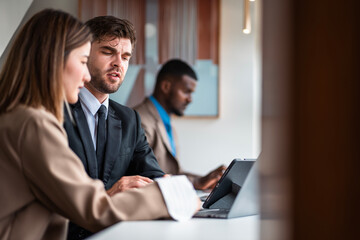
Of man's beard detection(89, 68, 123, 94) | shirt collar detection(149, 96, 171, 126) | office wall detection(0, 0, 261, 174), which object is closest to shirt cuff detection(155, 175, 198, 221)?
man's beard detection(89, 68, 123, 94)

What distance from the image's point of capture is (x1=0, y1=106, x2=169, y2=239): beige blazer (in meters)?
1.22

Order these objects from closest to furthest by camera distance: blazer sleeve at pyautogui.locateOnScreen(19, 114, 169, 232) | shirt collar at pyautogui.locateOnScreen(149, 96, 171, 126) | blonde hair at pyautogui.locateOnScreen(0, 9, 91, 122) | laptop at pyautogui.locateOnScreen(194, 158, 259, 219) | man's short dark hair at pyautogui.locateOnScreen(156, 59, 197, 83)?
1. blazer sleeve at pyautogui.locateOnScreen(19, 114, 169, 232)
2. blonde hair at pyautogui.locateOnScreen(0, 9, 91, 122)
3. laptop at pyautogui.locateOnScreen(194, 158, 259, 219)
4. shirt collar at pyautogui.locateOnScreen(149, 96, 171, 126)
5. man's short dark hair at pyautogui.locateOnScreen(156, 59, 197, 83)

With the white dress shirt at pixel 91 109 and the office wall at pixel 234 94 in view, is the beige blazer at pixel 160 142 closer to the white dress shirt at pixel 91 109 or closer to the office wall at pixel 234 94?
the white dress shirt at pixel 91 109

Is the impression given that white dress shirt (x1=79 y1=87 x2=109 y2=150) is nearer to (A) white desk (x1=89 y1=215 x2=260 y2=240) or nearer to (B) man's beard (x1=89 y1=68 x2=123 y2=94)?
(B) man's beard (x1=89 y1=68 x2=123 y2=94)

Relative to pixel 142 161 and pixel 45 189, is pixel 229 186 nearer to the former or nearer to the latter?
pixel 142 161

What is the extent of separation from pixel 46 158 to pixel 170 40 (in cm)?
A: 360

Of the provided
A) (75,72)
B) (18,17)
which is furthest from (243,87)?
(75,72)

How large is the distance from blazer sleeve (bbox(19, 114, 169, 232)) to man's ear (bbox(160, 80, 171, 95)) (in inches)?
102

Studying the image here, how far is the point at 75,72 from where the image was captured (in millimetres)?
1414

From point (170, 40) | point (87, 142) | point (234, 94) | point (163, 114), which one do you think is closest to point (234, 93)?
point (234, 94)

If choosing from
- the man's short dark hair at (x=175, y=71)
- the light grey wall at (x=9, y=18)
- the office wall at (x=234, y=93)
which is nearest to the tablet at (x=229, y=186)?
the light grey wall at (x=9, y=18)

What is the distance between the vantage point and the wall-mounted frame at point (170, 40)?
4660 mm

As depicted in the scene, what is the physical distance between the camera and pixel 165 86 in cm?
389

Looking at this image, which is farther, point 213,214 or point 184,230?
point 213,214
